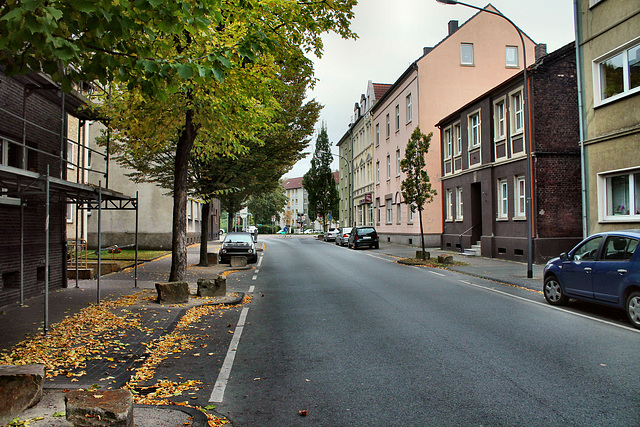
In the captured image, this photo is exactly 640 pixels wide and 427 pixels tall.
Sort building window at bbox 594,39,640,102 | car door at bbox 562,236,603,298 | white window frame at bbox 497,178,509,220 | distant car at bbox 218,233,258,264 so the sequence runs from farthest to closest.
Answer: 1. white window frame at bbox 497,178,509,220
2. distant car at bbox 218,233,258,264
3. building window at bbox 594,39,640,102
4. car door at bbox 562,236,603,298

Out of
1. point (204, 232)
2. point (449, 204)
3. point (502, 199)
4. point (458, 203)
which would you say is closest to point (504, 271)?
point (502, 199)

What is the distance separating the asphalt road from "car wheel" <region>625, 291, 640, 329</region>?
209mm

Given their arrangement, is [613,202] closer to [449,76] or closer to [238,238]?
[238,238]

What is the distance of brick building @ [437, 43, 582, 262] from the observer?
19453 millimetres

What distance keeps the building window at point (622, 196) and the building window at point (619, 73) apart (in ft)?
8.08

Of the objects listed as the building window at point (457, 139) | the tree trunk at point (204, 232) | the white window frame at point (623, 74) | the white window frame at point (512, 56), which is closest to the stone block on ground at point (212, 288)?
the tree trunk at point (204, 232)

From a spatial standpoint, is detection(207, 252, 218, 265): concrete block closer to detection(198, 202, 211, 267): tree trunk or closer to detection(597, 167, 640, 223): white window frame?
detection(198, 202, 211, 267): tree trunk

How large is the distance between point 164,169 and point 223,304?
28.4 feet

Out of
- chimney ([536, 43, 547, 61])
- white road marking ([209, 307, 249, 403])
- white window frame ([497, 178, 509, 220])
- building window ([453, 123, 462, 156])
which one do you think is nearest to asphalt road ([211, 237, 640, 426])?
white road marking ([209, 307, 249, 403])

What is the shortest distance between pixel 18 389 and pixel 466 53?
35264 millimetres

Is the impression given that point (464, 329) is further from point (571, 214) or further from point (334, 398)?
point (571, 214)

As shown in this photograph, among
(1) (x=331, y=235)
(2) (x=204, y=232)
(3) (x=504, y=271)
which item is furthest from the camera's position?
(1) (x=331, y=235)

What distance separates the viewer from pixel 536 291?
12.4 meters

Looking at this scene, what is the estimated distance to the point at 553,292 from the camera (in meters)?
10.2
